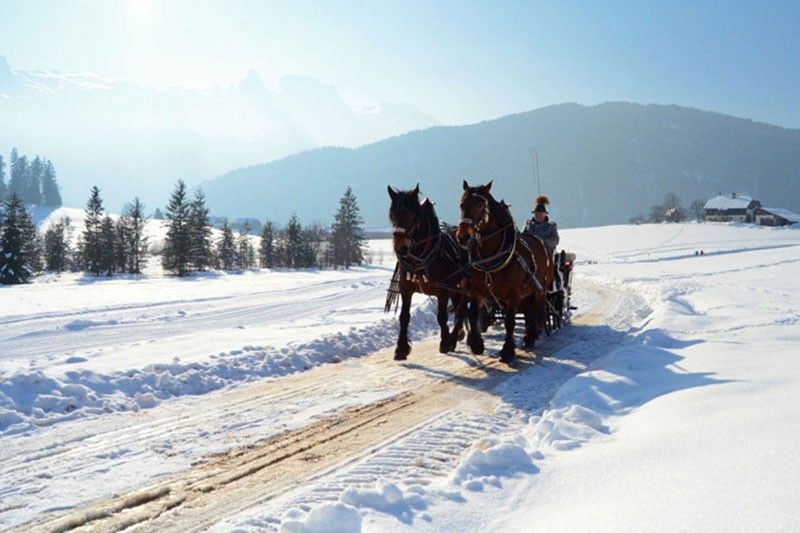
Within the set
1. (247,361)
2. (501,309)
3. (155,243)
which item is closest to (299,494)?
(247,361)

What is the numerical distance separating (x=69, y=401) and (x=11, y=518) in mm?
2631

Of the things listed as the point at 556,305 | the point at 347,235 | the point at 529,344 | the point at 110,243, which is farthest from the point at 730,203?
the point at 529,344

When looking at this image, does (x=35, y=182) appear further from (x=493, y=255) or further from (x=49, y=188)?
(x=493, y=255)

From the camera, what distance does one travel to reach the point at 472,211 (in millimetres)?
8680

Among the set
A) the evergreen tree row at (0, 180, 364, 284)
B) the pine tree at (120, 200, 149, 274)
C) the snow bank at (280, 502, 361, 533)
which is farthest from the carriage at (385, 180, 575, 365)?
the pine tree at (120, 200, 149, 274)

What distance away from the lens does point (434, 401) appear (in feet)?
21.8

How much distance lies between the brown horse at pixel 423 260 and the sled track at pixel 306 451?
1.73 m

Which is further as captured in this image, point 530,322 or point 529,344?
point 530,322

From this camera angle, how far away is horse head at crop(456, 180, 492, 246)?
27.7 feet

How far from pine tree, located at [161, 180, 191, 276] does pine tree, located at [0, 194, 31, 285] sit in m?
12.3

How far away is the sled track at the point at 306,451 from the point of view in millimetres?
3826

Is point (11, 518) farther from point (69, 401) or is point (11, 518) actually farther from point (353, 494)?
point (69, 401)

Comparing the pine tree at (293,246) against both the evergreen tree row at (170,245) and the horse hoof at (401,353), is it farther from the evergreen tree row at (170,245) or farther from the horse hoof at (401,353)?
the horse hoof at (401,353)

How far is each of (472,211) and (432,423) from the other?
3909 mm
